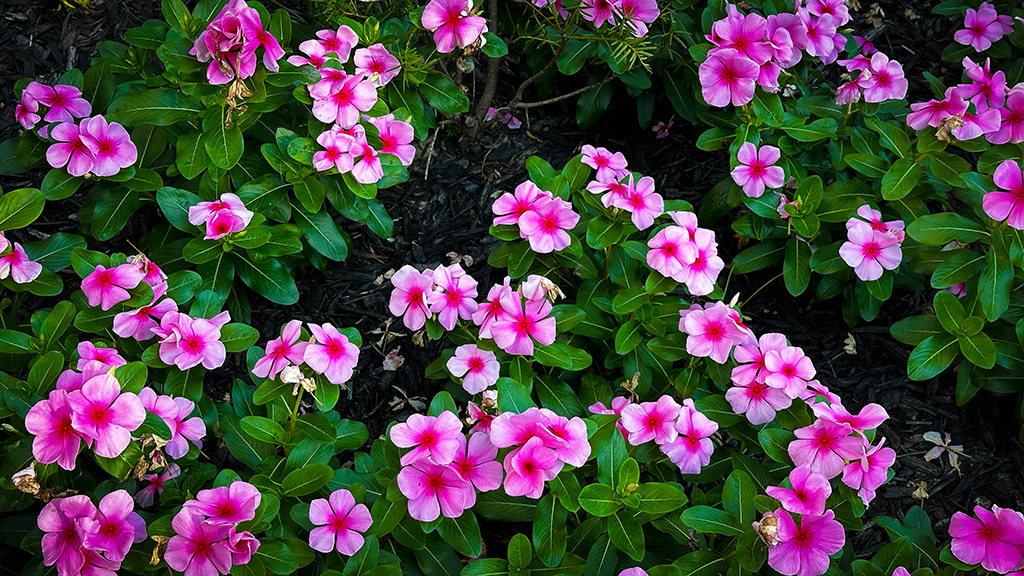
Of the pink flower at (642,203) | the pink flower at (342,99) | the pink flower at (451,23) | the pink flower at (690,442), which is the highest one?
the pink flower at (451,23)

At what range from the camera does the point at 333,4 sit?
8.66 feet

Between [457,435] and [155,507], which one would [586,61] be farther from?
[155,507]

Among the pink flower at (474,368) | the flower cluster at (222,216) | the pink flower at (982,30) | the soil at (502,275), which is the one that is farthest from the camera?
the pink flower at (982,30)

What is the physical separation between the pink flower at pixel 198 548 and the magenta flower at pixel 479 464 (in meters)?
0.56

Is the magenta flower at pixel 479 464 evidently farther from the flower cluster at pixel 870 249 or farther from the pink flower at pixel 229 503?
the flower cluster at pixel 870 249

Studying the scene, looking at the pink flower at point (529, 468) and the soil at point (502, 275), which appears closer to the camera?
the pink flower at point (529, 468)

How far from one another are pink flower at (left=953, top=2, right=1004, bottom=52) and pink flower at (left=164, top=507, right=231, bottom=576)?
3589 mm

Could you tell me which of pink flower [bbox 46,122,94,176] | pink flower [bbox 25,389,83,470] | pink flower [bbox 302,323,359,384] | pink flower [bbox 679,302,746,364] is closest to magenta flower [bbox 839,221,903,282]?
pink flower [bbox 679,302,746,364]

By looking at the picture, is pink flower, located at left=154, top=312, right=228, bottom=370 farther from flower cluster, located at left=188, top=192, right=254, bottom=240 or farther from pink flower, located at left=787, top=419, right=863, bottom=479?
pink flower, located at left=787, top=419, right=863, bottom=479

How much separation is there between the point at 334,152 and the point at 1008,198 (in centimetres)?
208

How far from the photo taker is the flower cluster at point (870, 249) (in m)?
2.38

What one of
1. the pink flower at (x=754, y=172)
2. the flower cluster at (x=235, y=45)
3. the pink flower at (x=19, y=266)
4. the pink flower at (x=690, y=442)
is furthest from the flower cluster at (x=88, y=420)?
the pink flower at (x=754, y=172)

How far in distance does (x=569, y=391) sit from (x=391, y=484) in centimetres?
63

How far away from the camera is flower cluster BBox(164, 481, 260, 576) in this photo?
1.69 metres
